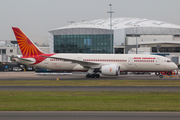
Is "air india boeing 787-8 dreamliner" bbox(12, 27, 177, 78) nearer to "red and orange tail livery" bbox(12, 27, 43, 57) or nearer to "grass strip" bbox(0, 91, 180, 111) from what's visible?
"red and orange tail livery" bbox(12, 27, 43, 57)

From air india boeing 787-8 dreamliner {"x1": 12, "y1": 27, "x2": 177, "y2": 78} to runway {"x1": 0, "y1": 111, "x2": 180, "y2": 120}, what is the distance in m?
25.4

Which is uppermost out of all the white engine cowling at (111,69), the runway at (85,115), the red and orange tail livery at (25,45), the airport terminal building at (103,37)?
the airport terminal building at (103,37)

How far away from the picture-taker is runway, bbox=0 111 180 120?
1391 cm

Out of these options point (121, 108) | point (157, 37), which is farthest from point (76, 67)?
point (157, 37)

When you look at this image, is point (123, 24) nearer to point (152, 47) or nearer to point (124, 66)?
point (152, 47)

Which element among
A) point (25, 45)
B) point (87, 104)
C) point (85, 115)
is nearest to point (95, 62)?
point (25, 45)

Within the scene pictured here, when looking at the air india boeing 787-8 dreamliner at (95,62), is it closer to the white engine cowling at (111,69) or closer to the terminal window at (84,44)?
the white engine cowling at (111,69)

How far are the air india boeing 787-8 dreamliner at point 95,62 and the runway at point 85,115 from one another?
25419 millimetres

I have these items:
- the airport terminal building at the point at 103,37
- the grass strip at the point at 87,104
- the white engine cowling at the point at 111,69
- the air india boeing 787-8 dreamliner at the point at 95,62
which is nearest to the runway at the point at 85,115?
the grass strip at the point at 87,104

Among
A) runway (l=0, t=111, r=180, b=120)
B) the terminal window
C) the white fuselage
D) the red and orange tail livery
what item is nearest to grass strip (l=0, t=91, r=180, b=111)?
runway (l=0, t=111, r=180, b=120)

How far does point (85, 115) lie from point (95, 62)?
96.0ft

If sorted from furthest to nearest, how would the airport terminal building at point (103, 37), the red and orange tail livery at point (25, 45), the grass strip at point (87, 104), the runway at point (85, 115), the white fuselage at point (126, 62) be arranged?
the airport terminal building at point (103, 37)
the red and orange tail livery at point (25, 45)
the white fuselage at point (126, 62)
the grass strip at point (87, 104)
the runway at point (85, 115)

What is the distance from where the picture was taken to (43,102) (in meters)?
19.0

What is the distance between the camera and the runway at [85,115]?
1391 cm
